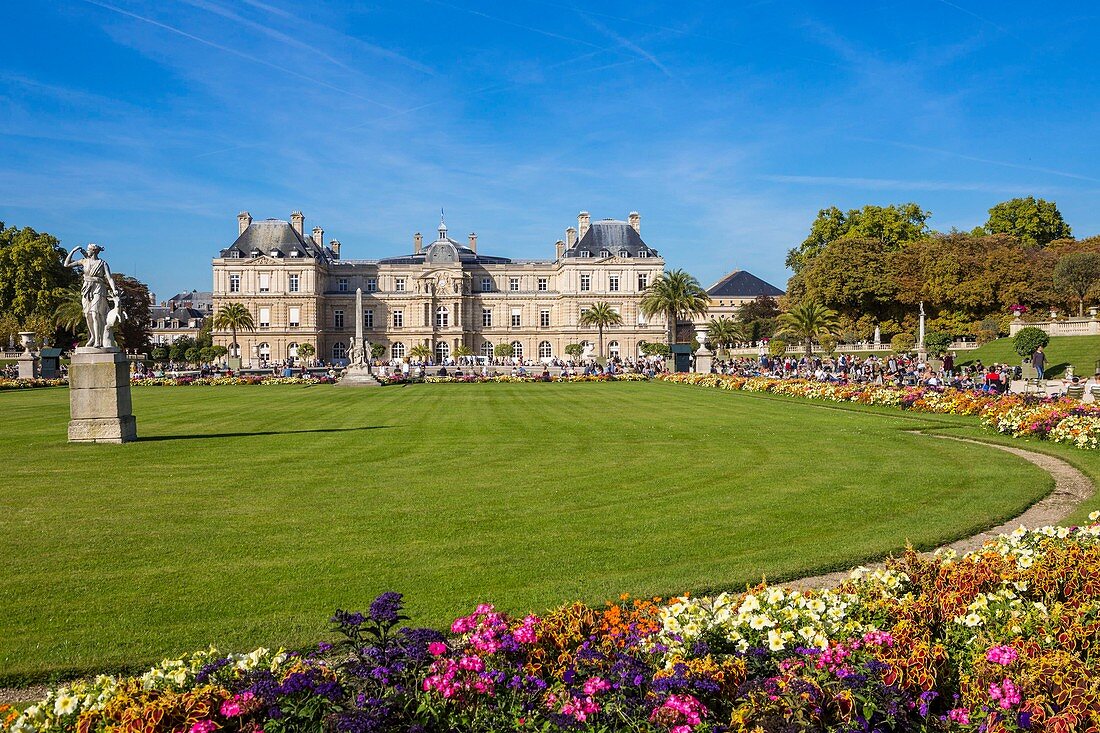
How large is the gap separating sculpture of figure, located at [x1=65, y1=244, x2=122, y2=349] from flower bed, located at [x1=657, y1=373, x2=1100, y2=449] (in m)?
20.4

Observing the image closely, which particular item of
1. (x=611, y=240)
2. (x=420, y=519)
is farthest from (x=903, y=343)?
(x=420, y=519)

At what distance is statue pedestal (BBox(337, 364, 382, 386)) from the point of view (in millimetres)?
45375

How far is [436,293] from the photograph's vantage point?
97.4 meters

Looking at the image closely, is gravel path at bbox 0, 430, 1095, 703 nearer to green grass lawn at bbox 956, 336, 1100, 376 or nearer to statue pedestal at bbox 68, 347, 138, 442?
statue pedestal at bbox 68, 347, 138, 442

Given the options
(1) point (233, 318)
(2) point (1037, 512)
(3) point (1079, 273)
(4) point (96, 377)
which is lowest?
(2) point (1037, 512)

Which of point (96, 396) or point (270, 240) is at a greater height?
point (270, 240)

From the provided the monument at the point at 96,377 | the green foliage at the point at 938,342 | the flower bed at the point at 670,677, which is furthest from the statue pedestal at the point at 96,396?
the green foliage at the point at 938,342

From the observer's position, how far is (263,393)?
37094 mm

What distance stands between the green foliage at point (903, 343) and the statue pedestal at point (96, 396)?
5751 centimetres

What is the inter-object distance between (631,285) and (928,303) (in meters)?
35.4

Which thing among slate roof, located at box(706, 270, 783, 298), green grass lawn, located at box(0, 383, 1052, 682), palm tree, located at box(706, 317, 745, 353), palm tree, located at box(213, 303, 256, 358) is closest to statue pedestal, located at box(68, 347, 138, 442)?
green grass lawn, located at box(0, 383, 1052, 682)

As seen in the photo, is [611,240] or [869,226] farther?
[611,240]

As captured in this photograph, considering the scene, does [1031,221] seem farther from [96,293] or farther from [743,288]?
[96,293]

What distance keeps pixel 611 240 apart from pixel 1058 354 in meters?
57.3
